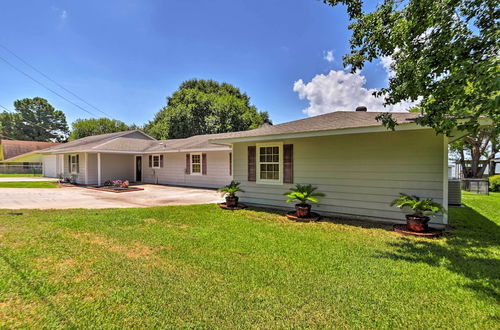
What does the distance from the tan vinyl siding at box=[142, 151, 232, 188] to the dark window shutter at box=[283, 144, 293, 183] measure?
5.88 metres

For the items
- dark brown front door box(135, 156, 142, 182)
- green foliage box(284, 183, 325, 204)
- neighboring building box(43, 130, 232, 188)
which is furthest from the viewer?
dark brown front door box(135, 156, 142, 182)

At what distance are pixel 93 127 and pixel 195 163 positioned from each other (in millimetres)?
35735

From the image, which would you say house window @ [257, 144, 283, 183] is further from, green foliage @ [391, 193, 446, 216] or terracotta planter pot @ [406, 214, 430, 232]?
terracotta planter pot @ [406, 214, 430, 232]

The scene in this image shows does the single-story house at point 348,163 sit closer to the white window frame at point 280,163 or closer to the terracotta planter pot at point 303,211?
the white window frame at point 280,163

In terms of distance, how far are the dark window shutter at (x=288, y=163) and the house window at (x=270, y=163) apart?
149mm

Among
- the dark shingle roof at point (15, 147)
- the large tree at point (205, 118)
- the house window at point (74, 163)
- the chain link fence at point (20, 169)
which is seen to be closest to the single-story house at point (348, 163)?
the house window at point (74, 163)

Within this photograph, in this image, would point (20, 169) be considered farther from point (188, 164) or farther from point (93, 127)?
point (188, 164)

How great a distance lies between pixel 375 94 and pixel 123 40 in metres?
16.7

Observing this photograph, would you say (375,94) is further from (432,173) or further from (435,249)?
(435,249)

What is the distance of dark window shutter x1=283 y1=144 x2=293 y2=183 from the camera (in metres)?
7.59

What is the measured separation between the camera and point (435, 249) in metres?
4.34

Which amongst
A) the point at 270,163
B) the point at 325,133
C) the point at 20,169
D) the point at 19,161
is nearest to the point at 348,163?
the point at 325,133

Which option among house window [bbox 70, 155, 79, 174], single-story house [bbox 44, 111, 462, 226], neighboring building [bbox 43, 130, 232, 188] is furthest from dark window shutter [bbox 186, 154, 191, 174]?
house window [bbox 70, 155, 79, 174]

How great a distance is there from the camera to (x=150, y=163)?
17.6 metres
